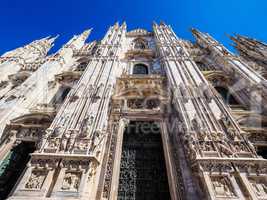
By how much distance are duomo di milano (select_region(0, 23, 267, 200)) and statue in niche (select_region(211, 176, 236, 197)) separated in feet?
0.08

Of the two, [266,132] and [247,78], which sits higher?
[247,78]

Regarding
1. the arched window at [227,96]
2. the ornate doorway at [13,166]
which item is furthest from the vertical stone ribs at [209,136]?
the ornate doorway at [13,166]

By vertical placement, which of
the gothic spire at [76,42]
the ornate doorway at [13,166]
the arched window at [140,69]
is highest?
the gothic spire at [76,42]

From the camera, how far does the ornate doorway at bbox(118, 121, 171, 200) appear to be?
17.7ft

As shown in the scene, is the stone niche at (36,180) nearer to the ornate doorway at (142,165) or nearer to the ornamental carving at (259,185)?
the ornate doorway at (142,165)

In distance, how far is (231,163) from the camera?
4734 millimetres

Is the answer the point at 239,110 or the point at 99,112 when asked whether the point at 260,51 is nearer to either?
the point at 239,110

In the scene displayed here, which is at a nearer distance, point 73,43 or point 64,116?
point 64,116

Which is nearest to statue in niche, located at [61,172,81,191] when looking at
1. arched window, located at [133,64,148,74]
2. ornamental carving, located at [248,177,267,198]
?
ornamental carving, located at [248,177,267,198]

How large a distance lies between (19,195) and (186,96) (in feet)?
21.3

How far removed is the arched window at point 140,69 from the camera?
1282 centimetres

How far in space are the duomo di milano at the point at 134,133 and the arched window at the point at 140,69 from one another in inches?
24.8

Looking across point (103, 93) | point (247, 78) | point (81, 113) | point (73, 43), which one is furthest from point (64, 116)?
point (73, 43)

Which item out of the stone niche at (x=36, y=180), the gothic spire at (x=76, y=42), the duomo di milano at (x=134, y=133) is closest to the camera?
the stone niche at (x=36, y=180)
